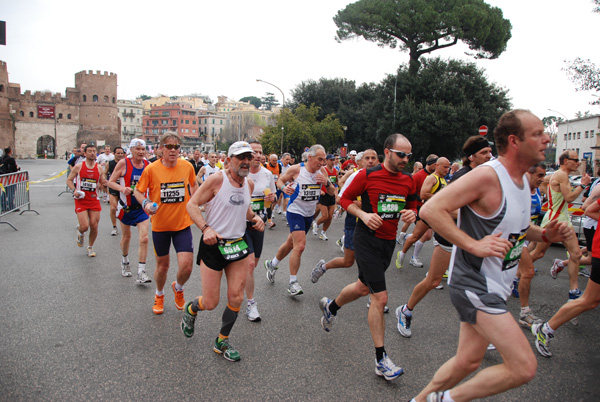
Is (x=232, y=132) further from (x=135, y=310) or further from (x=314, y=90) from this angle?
(x=135, y=310)

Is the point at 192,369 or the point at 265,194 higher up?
the point at 265,194

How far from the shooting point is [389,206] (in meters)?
4.02

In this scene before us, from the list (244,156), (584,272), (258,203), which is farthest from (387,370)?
(584,272)

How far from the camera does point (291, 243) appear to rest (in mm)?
6145

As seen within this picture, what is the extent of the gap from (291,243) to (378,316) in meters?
2.65

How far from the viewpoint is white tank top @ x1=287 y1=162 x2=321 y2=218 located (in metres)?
6.05

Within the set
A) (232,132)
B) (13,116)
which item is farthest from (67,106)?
(232,132)

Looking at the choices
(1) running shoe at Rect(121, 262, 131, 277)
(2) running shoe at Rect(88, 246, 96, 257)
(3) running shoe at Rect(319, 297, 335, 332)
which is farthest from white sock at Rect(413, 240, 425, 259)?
(2) running shoe at Rect(88, 246, 96, 257)

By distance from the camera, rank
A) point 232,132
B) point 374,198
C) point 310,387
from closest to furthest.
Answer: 1. point 310,387
2. point 374,198
3. point 232,132

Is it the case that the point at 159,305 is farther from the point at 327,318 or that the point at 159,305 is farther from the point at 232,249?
the point at 327,318

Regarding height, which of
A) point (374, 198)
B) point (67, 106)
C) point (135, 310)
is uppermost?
point (67, 106)

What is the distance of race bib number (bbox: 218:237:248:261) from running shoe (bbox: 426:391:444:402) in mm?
2022

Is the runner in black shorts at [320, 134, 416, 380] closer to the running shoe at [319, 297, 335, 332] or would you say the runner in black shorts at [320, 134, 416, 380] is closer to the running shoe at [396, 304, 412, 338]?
the running shoe at [319, 297, 335, 332]

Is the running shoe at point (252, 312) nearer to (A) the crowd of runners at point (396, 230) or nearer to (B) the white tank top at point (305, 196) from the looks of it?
(A) the crowd of runners at point (396, 230)
